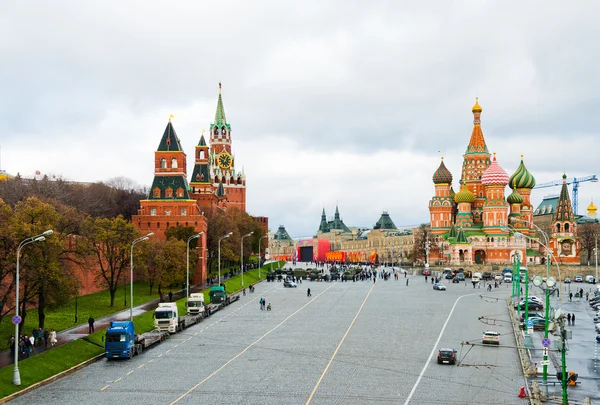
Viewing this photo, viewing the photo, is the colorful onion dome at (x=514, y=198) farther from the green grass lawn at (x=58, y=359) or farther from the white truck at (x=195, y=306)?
the green grass lawn at (x=58, y=359)

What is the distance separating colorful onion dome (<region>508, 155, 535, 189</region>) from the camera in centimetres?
15700

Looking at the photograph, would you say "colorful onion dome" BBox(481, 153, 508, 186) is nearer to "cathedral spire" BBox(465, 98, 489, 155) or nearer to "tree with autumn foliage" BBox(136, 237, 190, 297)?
"cathedral spire" BBox(465, 98, 489, 155)

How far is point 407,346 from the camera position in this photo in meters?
49.6

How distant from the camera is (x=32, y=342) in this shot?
147ft

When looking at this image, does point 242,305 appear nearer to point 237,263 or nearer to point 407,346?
point 407,346

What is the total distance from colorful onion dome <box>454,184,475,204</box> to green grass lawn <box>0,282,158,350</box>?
83.9 metres

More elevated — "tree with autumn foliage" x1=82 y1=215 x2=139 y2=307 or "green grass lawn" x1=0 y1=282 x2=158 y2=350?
"tree with autumn foliage" x1=82 y1=215 x2=139 y2=307

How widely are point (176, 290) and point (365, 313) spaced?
26144 mm

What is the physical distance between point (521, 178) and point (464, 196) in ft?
40.3

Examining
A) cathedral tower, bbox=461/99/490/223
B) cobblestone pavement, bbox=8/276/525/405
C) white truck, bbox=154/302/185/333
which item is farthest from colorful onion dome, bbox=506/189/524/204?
white truck, bbox=154/302/185/333

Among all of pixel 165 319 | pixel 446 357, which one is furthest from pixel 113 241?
pixel 446 357

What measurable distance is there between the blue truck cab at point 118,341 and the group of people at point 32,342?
11.5ft

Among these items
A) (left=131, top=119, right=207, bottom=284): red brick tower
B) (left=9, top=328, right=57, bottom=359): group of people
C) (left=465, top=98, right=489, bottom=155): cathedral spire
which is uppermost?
(left=465, top=98, right=489, bottom=155): cathedral spire

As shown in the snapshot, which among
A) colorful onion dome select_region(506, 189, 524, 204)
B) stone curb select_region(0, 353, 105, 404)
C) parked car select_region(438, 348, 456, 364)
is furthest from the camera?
colorful onion dome select_region(506, 189, 524, 204)
